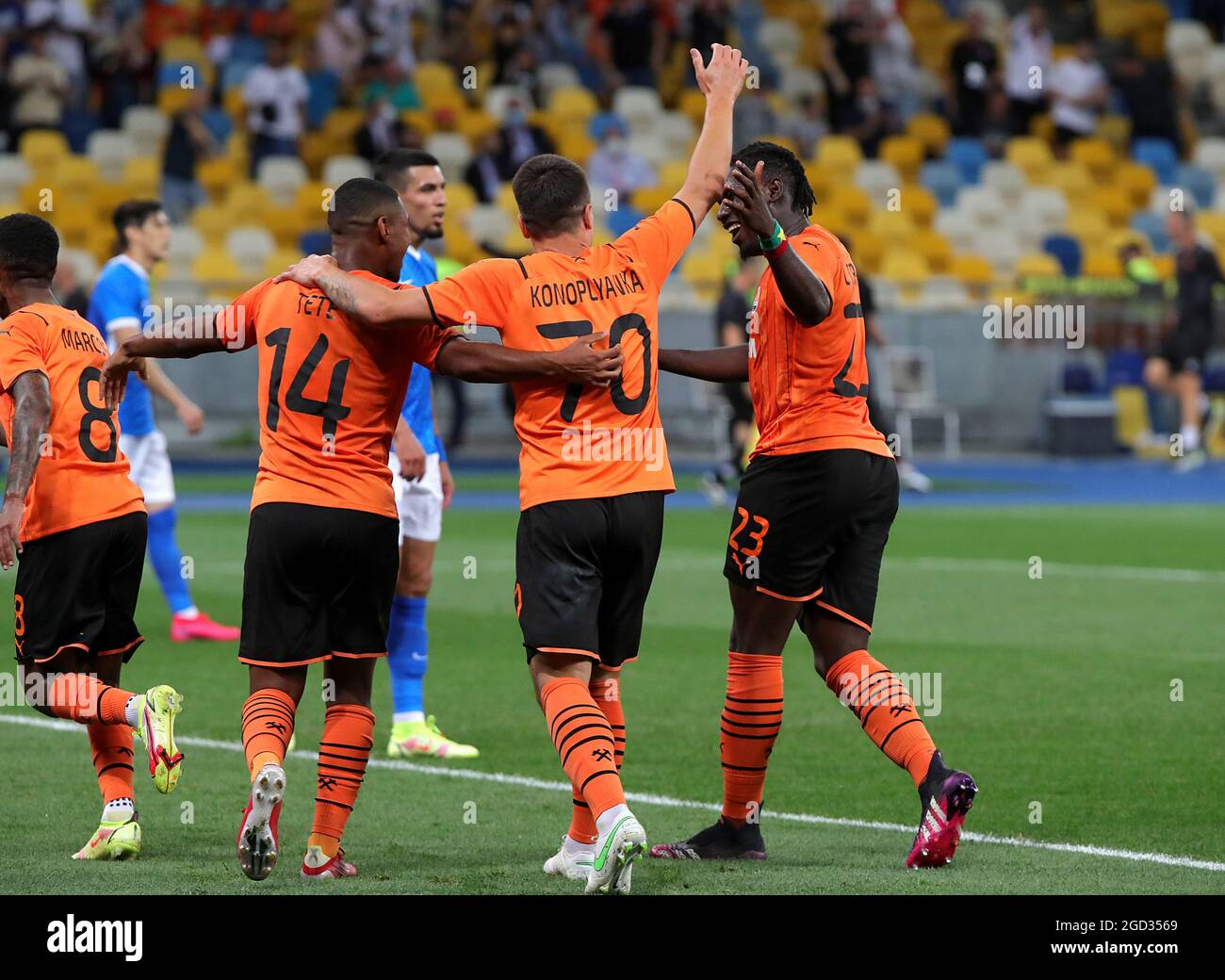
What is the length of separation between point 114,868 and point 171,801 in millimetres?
1330

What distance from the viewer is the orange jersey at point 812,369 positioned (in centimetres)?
645

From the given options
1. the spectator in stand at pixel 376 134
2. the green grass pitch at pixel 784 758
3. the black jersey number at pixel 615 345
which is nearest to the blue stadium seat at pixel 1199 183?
the spectator in stand at pixel 376 134

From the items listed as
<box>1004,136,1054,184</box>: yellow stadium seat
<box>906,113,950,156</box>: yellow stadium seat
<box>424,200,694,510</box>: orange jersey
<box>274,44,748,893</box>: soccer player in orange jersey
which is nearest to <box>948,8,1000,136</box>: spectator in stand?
<box>906,113,950,156</box>: yellow stadium seat

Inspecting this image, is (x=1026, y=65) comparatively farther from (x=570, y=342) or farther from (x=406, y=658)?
(x=570, y=342)

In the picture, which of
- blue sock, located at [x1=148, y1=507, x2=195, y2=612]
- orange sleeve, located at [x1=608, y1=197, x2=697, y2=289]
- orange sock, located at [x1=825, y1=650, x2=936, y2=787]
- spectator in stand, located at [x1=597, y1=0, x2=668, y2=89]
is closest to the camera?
orange sleeve, located at [x1=608, y1=197, x2=697, y2=289]

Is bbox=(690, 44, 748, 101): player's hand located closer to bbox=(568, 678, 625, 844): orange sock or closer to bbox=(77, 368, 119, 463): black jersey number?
bbox=(568, 678, 625, 844): orange sock

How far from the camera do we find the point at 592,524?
5.84 m

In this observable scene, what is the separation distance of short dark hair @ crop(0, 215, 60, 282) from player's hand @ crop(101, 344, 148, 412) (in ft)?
1.48

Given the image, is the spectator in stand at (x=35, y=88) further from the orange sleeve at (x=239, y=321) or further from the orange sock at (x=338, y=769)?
the orange sock at (x=338, y=769)

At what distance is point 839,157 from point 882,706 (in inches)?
954

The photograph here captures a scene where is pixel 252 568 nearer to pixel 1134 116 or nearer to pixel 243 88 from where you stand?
pixel 243 88

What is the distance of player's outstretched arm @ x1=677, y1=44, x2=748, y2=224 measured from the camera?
6254 millimetres

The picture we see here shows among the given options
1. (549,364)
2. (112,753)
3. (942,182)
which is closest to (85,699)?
(112,753)

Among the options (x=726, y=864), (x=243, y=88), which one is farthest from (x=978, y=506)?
(x=726, y=864)
